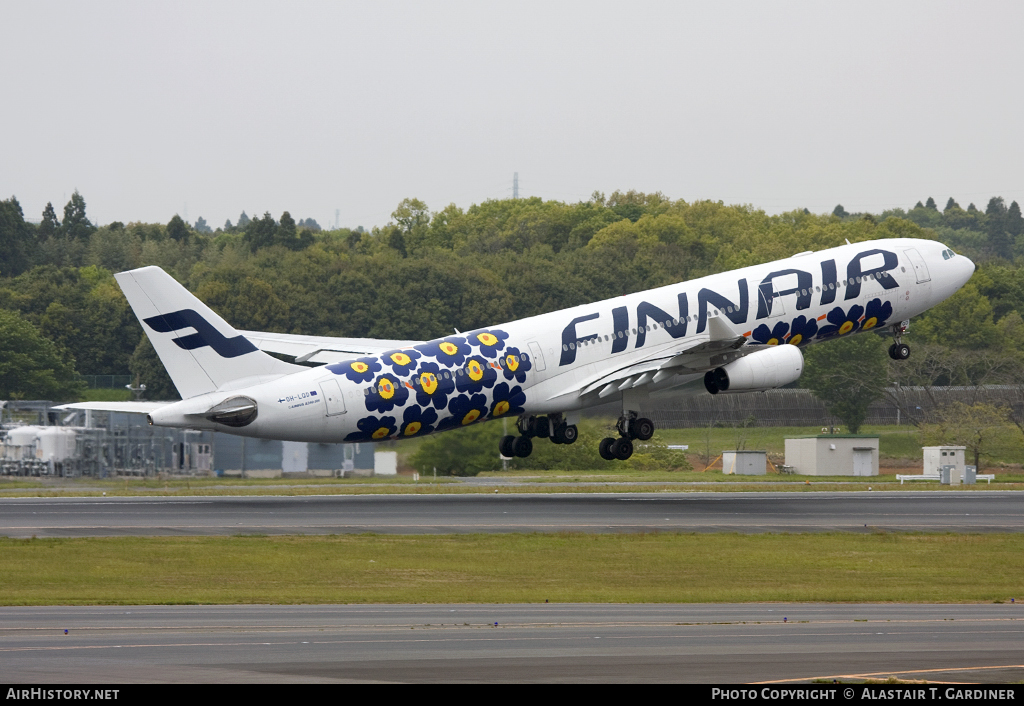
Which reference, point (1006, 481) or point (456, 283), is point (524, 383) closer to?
point (1006, 481)

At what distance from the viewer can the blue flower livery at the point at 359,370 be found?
175ft

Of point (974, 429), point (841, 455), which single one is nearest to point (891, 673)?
point (841, 455)

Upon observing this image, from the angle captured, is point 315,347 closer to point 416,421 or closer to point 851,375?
point 416,421

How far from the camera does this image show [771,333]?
198ft

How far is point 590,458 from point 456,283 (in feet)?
178

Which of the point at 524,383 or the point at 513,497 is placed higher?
the point at 524,383

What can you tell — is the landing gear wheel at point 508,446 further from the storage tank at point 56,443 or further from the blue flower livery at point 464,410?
the storage tank at point 56,443

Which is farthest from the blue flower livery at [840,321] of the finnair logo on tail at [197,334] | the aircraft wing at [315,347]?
the finnair logo on tail at [197,334]

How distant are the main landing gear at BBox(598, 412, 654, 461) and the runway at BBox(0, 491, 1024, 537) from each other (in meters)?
2.49

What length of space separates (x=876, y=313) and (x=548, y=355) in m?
16.9

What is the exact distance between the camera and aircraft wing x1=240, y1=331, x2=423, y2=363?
62.6 m

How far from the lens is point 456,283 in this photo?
142m
